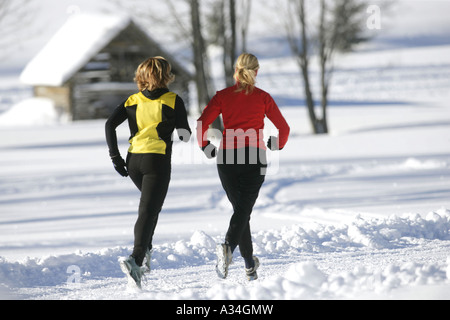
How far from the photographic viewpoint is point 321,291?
15.0ft

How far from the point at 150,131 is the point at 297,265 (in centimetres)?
148

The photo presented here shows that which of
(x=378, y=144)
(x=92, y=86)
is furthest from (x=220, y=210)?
(x=92, y=86)

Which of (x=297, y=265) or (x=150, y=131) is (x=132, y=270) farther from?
(x=297, y=265)

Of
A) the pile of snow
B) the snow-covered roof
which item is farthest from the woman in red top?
the pile of snow

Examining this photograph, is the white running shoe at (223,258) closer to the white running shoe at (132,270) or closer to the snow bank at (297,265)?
the snow bank at (297,265)

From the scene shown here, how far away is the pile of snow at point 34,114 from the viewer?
36.4 meters

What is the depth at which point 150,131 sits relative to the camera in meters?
5.00

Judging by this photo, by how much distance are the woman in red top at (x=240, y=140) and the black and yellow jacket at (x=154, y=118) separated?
0.20 m

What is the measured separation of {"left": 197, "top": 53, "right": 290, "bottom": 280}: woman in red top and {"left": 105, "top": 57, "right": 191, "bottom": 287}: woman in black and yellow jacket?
10.3 inches

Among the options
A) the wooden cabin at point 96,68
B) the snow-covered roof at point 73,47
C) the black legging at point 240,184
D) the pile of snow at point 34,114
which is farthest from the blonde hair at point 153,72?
the pile of snow at point 34,114

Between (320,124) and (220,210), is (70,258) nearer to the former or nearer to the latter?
(220,210)

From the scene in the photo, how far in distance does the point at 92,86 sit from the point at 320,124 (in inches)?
626
